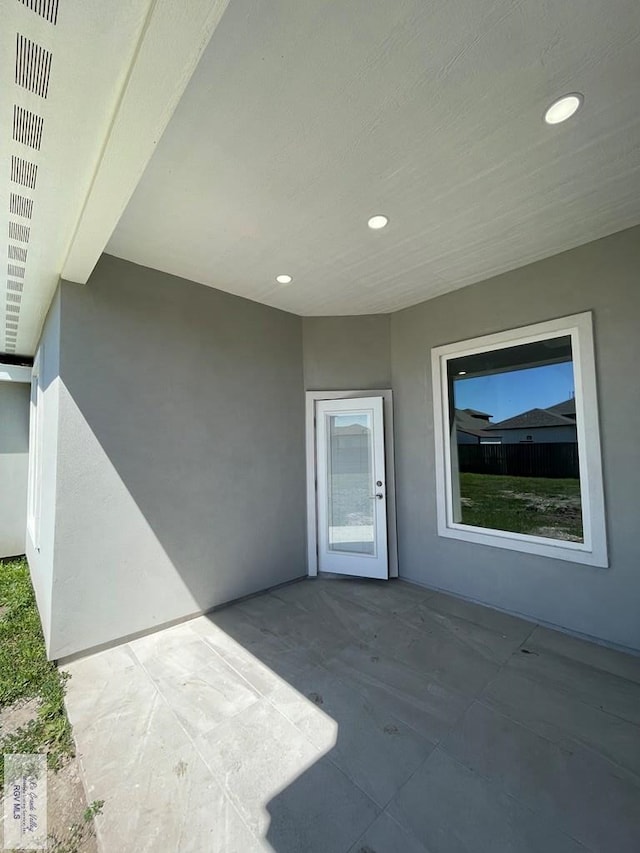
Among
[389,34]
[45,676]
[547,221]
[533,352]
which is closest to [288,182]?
[389,34]

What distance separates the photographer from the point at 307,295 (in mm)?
3846

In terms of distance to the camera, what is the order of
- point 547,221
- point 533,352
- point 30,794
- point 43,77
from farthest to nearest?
point 533,352
point 547,221
point 30,794
point 43,77

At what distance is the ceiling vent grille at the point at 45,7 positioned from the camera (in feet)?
3.44

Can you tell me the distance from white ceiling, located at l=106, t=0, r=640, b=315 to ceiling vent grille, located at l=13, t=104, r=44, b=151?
1.93ft

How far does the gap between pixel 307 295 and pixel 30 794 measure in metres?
4.02

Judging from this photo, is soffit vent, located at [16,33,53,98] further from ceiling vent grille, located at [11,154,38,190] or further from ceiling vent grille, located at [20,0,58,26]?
ceiling vent grille, located at [11,154,38,190]

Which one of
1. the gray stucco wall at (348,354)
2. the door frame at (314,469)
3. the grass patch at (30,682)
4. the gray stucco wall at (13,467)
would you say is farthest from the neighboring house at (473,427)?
the gray stucco wall at (13,467)

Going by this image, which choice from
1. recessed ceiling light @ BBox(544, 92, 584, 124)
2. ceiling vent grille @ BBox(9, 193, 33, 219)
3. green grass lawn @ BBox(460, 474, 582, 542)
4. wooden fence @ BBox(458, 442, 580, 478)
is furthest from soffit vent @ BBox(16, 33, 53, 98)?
green grass lawn @ BBox(460, 474, 582, 542)

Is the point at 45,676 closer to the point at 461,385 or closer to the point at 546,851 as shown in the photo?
the point at 546,851

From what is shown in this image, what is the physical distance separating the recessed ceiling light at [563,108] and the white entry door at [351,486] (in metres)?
2.73

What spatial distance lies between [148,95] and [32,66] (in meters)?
0.38

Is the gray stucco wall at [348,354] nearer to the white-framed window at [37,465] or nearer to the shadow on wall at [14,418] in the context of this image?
the white-framed window at [37,465]

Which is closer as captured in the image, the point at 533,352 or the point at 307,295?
the point at 533,352
